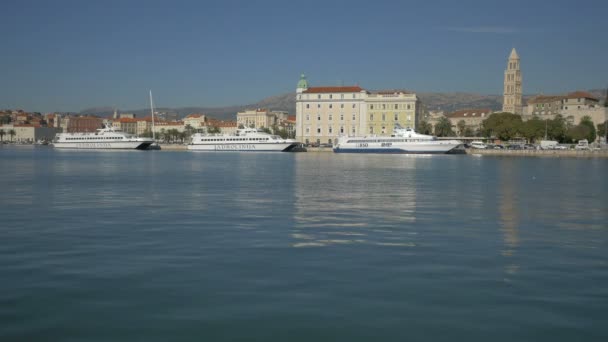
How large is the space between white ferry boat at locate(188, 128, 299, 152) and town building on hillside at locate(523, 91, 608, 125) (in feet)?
175

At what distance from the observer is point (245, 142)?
8988 cm

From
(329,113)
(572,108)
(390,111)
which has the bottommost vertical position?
(329,113)

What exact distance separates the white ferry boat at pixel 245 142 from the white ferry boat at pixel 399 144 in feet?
30.3

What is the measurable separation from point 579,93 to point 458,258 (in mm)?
118400

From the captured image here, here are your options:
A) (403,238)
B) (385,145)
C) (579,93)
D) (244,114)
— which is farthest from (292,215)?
(244,114)

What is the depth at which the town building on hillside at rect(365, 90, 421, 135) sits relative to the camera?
3974 inches

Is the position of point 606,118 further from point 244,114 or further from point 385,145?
point 244,114

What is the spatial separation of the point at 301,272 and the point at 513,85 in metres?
134

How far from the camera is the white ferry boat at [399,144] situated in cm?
7581

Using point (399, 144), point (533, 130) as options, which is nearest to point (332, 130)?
point (399, 144)

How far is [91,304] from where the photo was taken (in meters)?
6.95

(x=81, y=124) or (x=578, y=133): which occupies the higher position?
(x=81, y=124)

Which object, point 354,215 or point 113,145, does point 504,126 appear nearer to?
point 113,145

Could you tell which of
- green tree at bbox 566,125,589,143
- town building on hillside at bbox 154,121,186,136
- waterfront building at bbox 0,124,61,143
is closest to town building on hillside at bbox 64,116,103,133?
waterfront building at bbox 0,124,61,143
